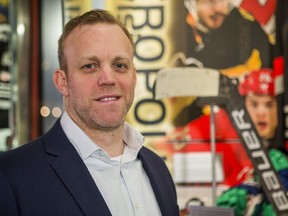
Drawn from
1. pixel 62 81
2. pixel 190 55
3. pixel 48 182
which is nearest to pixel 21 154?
pixel 48 182

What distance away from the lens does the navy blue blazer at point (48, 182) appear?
38.3 inches

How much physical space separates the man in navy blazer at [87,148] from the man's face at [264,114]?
4.78 ft

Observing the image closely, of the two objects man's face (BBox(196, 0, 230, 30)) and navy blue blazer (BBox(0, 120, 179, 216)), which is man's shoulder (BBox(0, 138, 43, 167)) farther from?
man's face (BBox(196, 0, 230, 30))

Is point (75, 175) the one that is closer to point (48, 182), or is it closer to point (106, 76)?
point (48, 182)

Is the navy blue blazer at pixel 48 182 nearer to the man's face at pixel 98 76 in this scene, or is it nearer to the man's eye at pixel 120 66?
the man's face at pixel 98 76

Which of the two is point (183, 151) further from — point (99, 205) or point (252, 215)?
point (99, 205)

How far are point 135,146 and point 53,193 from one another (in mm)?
291

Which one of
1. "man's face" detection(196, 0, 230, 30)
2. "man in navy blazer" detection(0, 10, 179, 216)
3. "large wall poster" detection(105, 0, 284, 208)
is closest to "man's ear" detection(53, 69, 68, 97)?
"man in navy blazer" detection(0, 10, 179, 216)

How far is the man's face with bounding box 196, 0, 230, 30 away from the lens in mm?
2520

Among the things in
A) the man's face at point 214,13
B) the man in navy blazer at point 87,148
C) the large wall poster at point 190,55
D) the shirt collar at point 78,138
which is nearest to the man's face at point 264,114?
the large wall poster at point 190,55

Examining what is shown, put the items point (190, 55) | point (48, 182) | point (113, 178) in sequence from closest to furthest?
1. point (48, 182)
2. point (113, 178)
3. point (190, 55)

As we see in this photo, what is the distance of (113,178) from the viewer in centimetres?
112

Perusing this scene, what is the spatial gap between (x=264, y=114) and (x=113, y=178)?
1.59 meters

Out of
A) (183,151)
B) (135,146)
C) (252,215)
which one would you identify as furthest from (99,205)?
(252,215)
